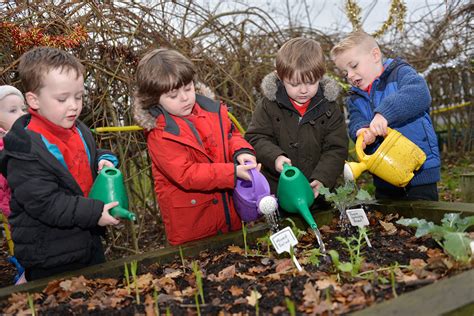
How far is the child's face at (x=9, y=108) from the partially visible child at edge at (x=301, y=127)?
1.29 metres

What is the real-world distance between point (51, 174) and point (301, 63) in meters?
1.35

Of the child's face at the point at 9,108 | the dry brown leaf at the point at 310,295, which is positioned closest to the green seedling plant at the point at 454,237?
the dry brown leaf at the point at 310,295

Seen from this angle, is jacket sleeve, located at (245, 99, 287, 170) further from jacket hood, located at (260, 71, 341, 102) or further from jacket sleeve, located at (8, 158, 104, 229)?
jacket sleeve, located at (8, 158, 104, 229)

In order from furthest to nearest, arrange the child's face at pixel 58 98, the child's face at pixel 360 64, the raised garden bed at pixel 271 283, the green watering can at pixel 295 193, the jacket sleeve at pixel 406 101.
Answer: the child's face at pixel 360 64, the jacket sleeve at pixel 406 101, the green watering can at pixel 295 193, the child's face at pixel 58 98, the raised garden bed at pixel 271 283

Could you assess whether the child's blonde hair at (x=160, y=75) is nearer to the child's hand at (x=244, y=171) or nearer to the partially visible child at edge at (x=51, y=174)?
the partially visible child at edge at (x=51, y=174)

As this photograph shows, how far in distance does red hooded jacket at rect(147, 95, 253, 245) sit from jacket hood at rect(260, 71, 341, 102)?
12.0 inches

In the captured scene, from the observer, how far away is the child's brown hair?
89.0 inches

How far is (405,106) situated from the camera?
270 cm

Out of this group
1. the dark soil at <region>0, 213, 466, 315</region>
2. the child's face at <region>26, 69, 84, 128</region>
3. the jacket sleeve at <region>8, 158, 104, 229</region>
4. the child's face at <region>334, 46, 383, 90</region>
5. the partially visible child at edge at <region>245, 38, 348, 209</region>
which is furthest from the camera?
the child's face at <region>334, 46, 383, 90</region>

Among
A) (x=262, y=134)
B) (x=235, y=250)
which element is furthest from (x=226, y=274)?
(x=262, y=134)

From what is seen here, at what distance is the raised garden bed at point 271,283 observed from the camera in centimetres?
168

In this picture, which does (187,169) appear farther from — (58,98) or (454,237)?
(454,237)

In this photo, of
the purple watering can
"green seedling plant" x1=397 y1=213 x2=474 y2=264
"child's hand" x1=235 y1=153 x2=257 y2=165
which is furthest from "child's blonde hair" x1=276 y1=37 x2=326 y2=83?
"green seedling plant" x1=397 y1=213 x2=474 y2=264

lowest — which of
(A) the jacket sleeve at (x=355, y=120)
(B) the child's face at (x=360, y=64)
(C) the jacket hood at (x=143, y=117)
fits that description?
(A) the jacket sleeve at (x=355, y=120)
